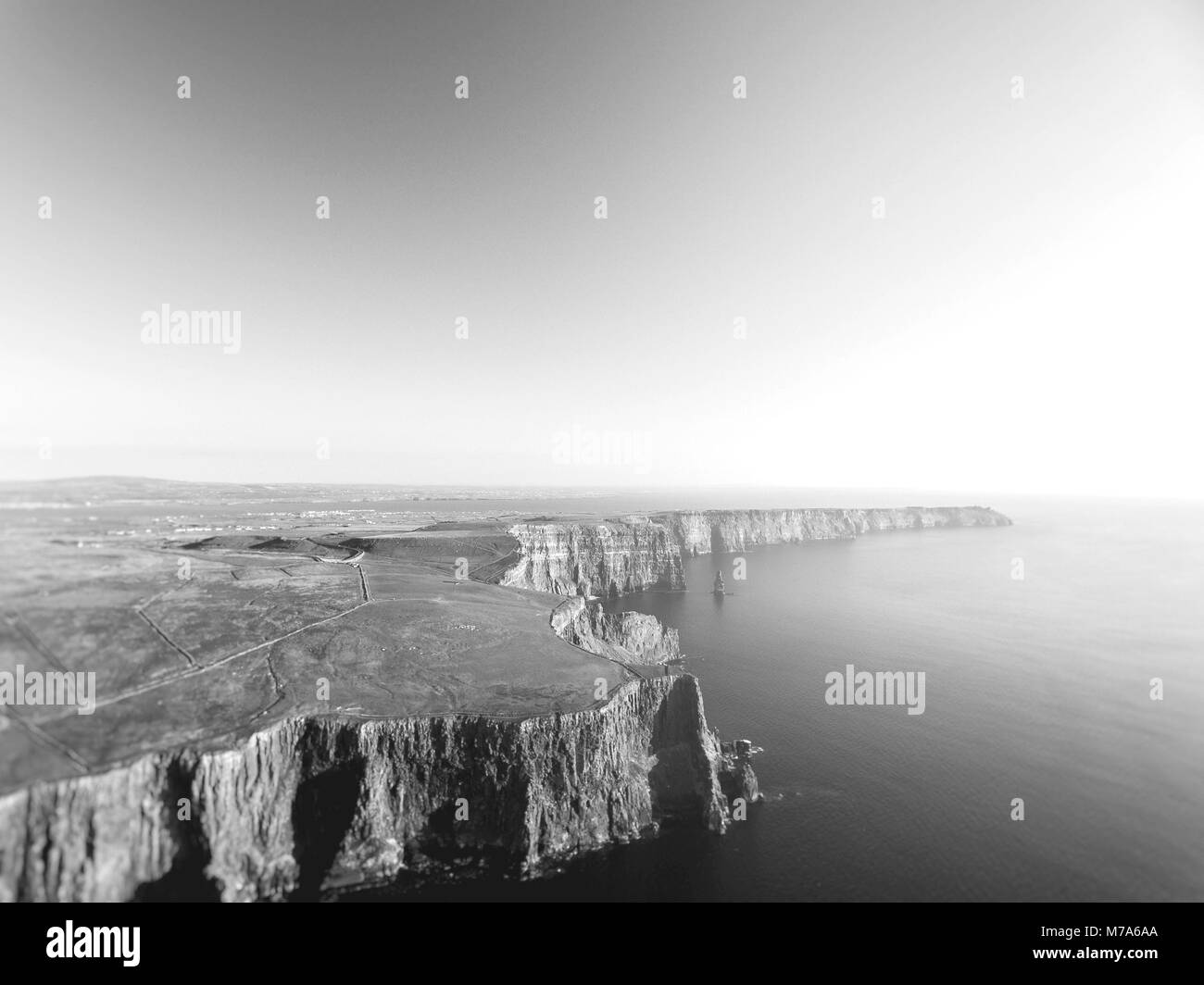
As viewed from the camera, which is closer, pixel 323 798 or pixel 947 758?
pixel 323 798

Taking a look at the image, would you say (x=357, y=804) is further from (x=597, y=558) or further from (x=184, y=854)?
(x=597, y=558)

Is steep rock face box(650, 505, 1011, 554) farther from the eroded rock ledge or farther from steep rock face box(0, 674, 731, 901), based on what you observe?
steep rock face box(0, 674, 731, 901)

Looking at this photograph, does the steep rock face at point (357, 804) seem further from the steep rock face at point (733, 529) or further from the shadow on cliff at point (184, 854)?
the steep rock face at point (733, 529)

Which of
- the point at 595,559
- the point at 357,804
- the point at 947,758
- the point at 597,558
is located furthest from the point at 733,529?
the point at 357,804

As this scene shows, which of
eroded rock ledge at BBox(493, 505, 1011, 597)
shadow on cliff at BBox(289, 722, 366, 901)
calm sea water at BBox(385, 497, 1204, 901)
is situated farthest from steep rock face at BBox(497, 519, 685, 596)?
shadow on cliff at BBox(289, 722, 366, 901)

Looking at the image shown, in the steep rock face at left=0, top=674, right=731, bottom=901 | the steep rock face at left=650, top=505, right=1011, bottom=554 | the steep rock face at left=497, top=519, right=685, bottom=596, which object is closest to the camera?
the steep rock face at left=0, top=674, right=731, bottom=901

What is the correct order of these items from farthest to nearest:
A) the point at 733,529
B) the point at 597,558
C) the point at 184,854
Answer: the point at 733,529
the point at 597,558
the point at 184,854

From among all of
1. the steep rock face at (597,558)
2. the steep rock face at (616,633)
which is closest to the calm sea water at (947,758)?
the steep rock face at (616,633)
